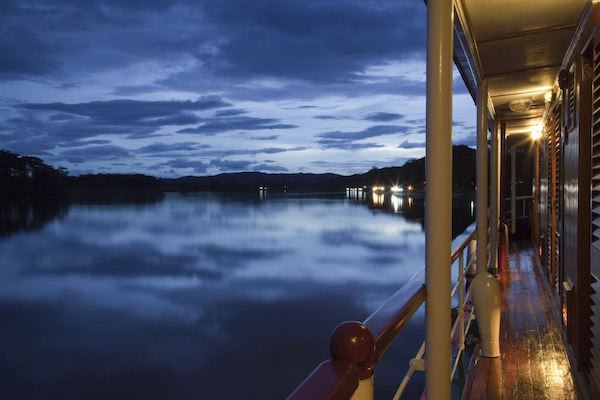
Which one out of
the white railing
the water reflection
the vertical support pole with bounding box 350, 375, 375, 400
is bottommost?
the water reflection

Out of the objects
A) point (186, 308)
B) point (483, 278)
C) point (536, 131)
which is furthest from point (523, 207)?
point (186, 308)

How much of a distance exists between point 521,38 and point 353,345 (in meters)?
2.21

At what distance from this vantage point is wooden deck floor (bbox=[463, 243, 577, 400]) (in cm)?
246

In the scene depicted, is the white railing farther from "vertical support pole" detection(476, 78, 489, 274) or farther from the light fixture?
the light fixture

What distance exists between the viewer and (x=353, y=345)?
777 millimetres

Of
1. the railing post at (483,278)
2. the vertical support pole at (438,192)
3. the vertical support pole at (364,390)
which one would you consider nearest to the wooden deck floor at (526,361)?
the railing post at (483,278)

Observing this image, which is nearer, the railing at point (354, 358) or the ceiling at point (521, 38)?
the railing at point (354, 358)

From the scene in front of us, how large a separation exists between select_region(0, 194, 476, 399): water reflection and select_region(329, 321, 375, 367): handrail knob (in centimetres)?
1475

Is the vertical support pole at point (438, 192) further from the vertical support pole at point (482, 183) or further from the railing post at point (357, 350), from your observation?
the vertical support pole at point (482, 183)

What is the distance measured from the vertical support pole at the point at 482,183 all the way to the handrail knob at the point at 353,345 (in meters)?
2.08

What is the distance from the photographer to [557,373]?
2686 millimetres

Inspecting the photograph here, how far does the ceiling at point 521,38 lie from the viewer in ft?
6.66

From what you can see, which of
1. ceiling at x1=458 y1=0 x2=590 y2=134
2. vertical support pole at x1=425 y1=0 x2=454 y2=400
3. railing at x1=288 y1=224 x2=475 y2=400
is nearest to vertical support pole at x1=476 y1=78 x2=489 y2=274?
ceiling at x1=458 y1=0 x2=590 y2=134

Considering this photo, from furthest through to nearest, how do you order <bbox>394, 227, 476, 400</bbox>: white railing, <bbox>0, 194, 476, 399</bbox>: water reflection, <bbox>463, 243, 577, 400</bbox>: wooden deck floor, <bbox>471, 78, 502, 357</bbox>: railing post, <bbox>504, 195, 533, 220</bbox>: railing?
<bbox>0, 194, 476, 399</bbox>: water reflection → <bbox>504, 195, 533, 220</bbox>: railing → <bbox>471, 78, 502, 357</bbox>: railing post → <bbox>463, 243, 577, 400</bbox>: wooden deck floor → <bbox>394, 227, 476, 400</bbox>: white railing
